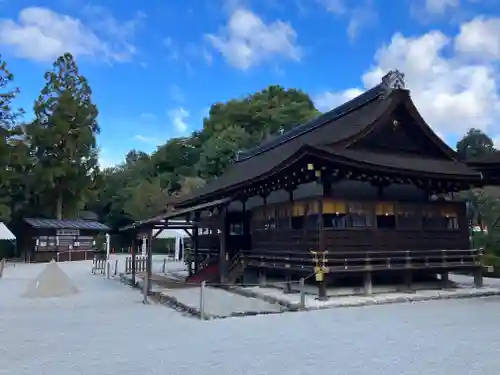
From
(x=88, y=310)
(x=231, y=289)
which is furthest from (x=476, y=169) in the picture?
(x=88, y=310)

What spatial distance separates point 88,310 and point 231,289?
15.1 ft

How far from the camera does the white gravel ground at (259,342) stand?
555 centimetres

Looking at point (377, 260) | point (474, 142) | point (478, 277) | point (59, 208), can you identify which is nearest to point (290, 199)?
point (377, 260)

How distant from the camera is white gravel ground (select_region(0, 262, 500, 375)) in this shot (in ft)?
18.2

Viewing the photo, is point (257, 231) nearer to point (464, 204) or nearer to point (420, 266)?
point (420, 266)

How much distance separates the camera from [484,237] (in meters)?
20.6

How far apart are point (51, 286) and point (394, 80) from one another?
43.3ft

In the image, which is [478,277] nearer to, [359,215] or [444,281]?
[444,281]

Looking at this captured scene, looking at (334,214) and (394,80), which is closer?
(334,214)

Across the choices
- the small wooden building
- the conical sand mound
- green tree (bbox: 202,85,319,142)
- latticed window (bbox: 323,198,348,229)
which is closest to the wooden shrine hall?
latticed window (bbox: 323,198,348,229)

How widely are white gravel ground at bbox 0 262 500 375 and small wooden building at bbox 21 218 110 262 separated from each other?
25.9 m

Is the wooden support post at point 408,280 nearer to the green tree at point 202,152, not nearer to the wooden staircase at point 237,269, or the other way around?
the wooden staircase at point 237,269

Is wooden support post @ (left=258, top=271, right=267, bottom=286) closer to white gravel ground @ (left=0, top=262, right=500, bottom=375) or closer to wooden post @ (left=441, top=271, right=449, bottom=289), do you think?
white gravel ground @ (left=0, top=262, right=500, bottom=375)

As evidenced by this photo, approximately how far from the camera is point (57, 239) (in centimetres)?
3541
